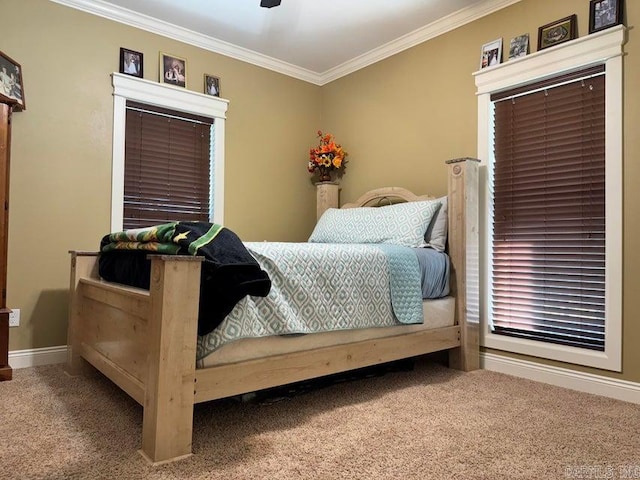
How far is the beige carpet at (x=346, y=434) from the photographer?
148 cm

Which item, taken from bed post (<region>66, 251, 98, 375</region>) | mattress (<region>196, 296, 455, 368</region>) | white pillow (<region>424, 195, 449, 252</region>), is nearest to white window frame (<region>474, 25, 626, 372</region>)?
mattress (<region>196, 296, 455, 368</region>)

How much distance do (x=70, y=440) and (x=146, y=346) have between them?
0.46m

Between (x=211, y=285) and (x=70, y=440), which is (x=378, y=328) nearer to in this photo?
(x=211, y=285)

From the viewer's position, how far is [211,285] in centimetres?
163

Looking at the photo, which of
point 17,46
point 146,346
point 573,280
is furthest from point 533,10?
point 17,46

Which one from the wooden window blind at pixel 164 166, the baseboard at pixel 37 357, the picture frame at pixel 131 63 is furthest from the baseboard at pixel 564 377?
the picture frame at pixel 131 63

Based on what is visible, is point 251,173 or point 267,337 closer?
point 267,337

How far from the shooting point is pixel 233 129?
368 centimetres

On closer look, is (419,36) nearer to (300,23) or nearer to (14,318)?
(300,23)

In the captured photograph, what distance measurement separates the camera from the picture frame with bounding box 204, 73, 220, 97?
3527 mm

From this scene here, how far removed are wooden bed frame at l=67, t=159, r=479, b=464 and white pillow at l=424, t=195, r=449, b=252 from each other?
46 millimetres

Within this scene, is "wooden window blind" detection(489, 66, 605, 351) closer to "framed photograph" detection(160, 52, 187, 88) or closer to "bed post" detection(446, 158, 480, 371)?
A: "bed post" detection(446, 158, 480, 371)

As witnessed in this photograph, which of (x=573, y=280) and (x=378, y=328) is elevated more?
(x=573, y=280)

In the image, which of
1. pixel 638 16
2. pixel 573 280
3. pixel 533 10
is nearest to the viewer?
pixel 638 16
